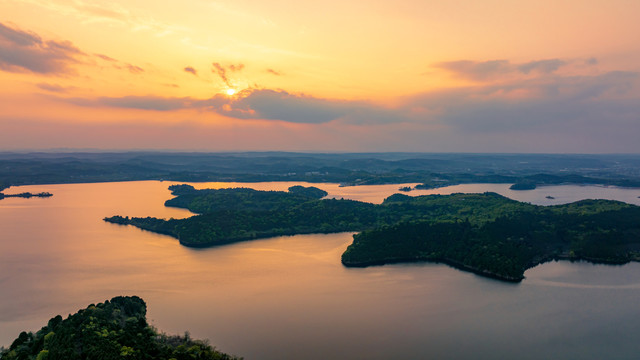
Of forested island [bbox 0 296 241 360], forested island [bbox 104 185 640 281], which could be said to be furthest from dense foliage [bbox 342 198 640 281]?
forested island [bbox 0 296 241 360]

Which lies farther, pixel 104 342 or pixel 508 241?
pixel 508 241

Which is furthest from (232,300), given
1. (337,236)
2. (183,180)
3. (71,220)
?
(183,180)

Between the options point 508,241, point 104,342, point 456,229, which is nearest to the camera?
point 104,342

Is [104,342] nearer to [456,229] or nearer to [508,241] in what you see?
[456,229]

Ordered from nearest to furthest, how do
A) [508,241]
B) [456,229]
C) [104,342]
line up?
[104,342]
[508,241]
[456,229]

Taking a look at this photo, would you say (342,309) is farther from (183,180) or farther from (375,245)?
(183,180)

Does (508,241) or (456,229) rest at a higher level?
(456,229)

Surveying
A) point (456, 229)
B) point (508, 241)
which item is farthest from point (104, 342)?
point (508, 241)

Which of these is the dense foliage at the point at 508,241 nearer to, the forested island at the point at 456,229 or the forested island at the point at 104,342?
the forested island at the point at 456,229
